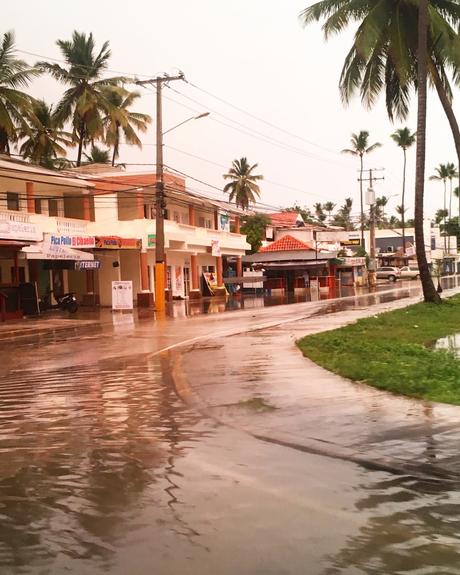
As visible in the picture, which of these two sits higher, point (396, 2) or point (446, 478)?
point (396, 2)

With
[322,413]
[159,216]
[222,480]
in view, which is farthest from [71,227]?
[222,480]

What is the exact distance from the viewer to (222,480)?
529cm

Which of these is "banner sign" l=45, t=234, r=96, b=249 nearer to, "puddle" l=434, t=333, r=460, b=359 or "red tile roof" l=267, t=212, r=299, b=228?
"puddle" l=434, t=333, r=460, b=359

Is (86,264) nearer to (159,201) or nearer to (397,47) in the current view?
(159,201)

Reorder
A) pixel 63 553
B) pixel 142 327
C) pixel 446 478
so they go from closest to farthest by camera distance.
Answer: pixel 63 553, pixel 446 478, pixel 142 327

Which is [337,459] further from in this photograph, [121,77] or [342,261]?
[342,261]

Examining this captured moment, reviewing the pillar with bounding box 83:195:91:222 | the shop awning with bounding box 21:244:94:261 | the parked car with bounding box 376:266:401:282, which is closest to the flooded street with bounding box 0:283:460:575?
the shop awning with bounding box 21:244:94:261

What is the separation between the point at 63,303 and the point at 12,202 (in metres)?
5.75

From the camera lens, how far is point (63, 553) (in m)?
3.92

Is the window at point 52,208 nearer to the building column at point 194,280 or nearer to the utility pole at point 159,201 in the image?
the utility pole at point 159,201

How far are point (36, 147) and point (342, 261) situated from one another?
2763cm

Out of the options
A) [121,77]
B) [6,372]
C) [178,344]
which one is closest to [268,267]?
[121,77]

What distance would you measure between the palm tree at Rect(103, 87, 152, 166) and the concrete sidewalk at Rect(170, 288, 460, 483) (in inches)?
1296

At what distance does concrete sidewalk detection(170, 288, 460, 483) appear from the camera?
5852 mm
